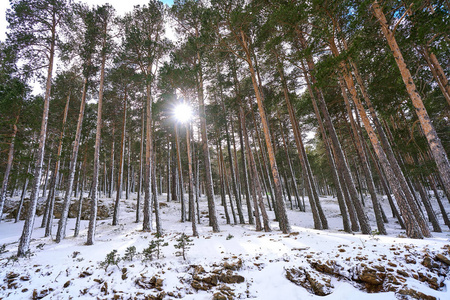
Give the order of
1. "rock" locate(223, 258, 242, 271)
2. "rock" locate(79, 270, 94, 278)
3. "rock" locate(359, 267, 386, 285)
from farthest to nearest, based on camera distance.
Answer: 1. "rock" locate(79, 270, 94, 278)
2. "rock" locate(223, 258, 242, 271)
3. "rock" locate(359, 267, 386, 285)

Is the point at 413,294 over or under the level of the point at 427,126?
under

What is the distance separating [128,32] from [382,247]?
55.0 ft

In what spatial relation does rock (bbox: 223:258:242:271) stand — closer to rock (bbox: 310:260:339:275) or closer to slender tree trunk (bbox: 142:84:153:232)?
rock (bbox: 310:260:339:275)

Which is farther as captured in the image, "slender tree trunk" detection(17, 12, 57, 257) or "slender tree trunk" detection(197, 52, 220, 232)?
"slender tree trunk" detection(197, 52, 220, 232)

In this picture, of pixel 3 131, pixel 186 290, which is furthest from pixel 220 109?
pixel 3 131

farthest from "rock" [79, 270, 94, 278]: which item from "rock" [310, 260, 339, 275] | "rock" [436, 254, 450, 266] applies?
"rock" [436, 254, 450, 266]

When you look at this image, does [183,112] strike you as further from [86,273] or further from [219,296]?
[219,296]

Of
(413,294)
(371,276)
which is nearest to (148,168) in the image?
(371,276)

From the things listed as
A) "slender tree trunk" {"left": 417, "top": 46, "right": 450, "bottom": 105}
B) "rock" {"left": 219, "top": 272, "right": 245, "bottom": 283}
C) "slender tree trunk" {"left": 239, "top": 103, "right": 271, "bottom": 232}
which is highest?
"slender tree trunk" {"left": 417, "top": 46, "right": 450, "bottom": 105}

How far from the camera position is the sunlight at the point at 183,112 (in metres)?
11.7

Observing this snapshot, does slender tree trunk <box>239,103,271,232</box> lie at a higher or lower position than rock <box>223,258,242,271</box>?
higher

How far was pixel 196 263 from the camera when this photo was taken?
5574 mm

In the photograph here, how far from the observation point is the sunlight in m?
11.7

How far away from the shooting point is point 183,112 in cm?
1262
